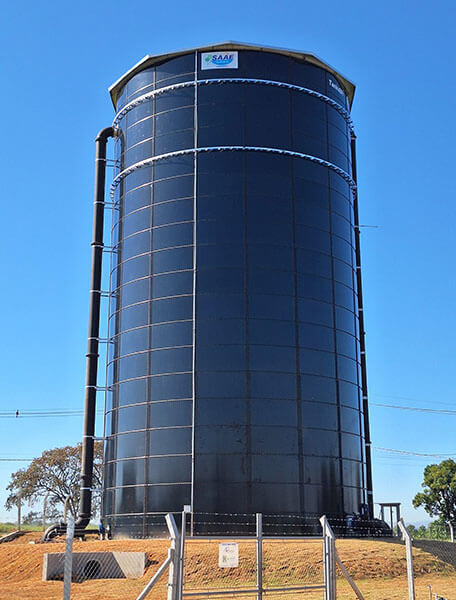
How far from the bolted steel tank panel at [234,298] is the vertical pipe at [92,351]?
1912 millimetres

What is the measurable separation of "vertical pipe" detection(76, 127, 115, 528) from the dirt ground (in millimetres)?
9405

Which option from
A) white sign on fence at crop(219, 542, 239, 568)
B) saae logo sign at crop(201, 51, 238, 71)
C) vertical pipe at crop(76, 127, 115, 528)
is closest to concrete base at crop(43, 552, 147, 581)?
white sign on fence at crop(219, 542, 239, 568)

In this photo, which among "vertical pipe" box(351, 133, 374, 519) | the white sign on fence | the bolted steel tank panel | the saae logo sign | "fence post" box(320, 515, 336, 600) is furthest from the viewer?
"vertical pipe" box(351, 133, 374, 519)

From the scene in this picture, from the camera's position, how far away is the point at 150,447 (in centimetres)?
3556

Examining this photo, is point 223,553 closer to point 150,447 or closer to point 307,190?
point 150,447

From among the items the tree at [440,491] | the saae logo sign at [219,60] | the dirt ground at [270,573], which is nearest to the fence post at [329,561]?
the dirt ground at [270,573]

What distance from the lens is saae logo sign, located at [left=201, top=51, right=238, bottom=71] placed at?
3981 centimetres

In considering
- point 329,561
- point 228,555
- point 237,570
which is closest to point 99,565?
point 237,570

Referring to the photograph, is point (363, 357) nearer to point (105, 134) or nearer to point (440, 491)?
point (105, 134)

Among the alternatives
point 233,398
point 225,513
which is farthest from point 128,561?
point 233,398

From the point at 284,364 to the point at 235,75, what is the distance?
15233mm

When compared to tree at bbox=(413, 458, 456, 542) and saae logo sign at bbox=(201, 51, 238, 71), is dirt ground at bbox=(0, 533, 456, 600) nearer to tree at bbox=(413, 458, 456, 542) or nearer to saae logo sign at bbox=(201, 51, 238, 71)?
saae logo sign at bbox=(201, 51, 238, 71)

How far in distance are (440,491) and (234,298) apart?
124 feet

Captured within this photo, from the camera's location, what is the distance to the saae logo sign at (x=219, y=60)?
3981 cm
